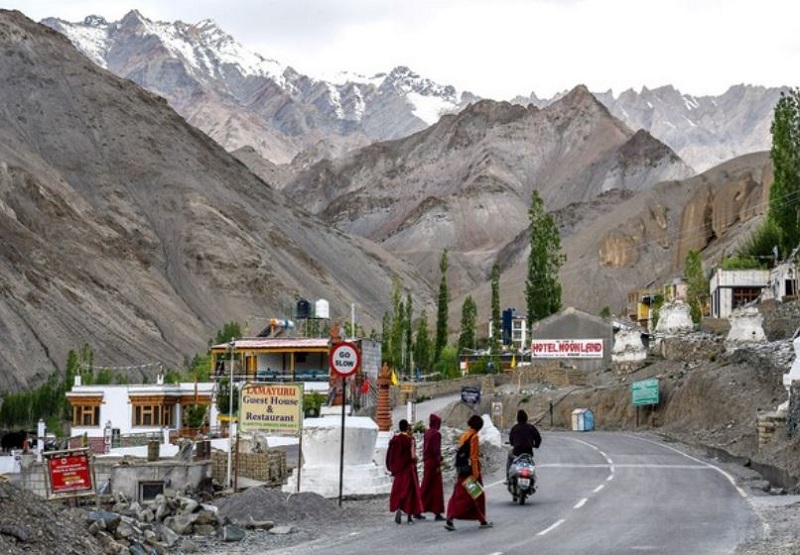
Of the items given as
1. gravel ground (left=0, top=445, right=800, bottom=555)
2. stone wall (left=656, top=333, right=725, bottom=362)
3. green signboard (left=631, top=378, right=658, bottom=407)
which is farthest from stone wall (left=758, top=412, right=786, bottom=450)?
stone wall (left=656, top=333, right=725, bottom=362)

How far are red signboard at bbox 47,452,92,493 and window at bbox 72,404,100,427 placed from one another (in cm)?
4969

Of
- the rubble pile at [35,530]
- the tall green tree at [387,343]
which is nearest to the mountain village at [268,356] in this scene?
the rubble pile at [35,530]

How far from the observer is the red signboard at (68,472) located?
24.2 m

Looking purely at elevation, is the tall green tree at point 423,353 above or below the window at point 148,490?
above

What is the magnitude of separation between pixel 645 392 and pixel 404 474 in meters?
34.8

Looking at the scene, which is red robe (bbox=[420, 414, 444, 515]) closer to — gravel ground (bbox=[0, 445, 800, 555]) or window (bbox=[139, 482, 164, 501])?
gravel ground (bbox=[0, 445, 800, 555])

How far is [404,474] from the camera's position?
2125 centimetres

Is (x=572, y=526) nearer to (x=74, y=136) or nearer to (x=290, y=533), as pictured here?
(x=290, y=533)

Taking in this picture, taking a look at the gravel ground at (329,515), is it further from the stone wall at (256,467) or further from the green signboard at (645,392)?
the green signboard at (645,392)

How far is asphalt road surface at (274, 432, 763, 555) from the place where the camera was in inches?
683

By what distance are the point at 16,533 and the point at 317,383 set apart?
52.4 m

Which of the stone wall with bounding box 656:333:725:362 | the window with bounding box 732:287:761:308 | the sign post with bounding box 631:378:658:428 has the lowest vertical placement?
the sign post with bounding box 631:378:658:428

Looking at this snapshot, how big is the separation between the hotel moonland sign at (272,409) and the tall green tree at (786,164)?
2098 inches

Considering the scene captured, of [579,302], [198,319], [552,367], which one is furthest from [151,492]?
[579,302]
